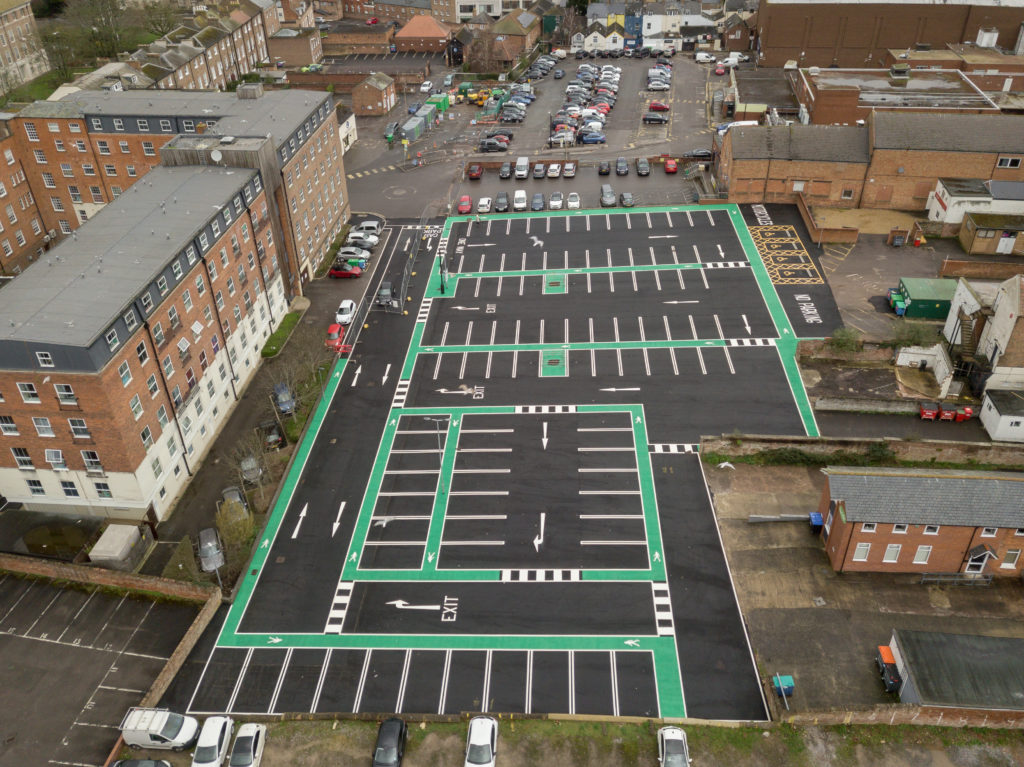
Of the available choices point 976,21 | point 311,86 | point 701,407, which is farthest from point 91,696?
point 976,21

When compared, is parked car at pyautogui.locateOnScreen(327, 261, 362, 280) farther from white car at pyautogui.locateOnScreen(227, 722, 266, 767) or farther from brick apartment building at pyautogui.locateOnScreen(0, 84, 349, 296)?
white car at pyautogui.locateOnScreen(227, 722, 266, 767)

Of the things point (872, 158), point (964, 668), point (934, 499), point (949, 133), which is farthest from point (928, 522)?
point (949, 133)

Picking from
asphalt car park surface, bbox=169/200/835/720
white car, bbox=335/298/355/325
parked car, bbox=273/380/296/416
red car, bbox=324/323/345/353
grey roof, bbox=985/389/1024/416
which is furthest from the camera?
white car, bbox=335/298/355/325

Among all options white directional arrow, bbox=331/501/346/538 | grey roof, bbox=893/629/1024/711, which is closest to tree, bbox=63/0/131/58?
white directional arrow, bbox=331/501/346/538

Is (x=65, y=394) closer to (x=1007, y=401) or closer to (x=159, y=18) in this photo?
(x=1007, y=401)

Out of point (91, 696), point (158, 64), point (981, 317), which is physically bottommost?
point (91, 696)

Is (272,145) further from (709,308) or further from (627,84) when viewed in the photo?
(627,84)
